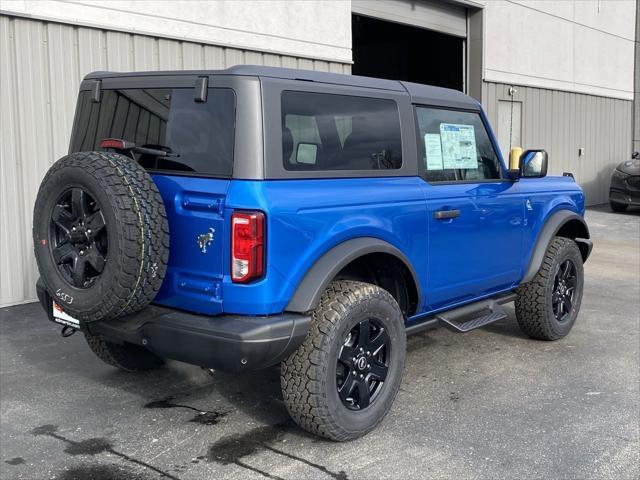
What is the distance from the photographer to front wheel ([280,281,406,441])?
12.3 ft

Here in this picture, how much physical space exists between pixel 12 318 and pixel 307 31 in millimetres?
5343

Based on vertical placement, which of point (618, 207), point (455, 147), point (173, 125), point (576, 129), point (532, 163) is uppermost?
point (576, 129)

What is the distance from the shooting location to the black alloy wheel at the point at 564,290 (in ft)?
19.6

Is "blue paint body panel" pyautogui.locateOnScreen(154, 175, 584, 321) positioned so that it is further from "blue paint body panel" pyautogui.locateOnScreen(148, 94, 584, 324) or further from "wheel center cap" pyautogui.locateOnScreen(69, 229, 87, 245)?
"wheel center cap" pyautogui.locateOnScreen(69, 229, 87, 245)

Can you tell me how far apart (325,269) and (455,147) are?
1697 mm

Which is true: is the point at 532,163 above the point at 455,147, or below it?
below

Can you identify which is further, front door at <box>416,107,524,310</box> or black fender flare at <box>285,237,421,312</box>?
front door at <box>416,107,524,310</box>

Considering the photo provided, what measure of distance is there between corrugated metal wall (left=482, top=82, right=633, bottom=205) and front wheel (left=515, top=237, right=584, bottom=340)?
8.47m

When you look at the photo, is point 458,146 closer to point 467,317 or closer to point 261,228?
point 467,317

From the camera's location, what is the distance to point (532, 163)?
5.45 metres

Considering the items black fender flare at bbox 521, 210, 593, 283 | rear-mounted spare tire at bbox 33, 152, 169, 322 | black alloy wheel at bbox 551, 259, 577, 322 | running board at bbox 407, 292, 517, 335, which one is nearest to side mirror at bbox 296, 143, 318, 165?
rear-mounted spare tire at bbox 33, 152, 169, 322

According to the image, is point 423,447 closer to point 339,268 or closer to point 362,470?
point 362,470

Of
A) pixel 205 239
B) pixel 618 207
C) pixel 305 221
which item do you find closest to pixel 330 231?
pixel 305 221

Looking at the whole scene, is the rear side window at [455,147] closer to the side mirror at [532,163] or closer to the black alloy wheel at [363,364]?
the side mirror at [532,163]
